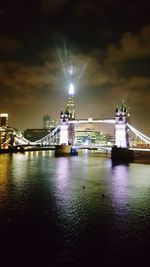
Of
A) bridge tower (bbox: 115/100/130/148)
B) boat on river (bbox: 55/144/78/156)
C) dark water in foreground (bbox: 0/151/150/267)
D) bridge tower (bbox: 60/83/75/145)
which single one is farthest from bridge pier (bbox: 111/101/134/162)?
dark water in foreground (bbox: 0/151/150/267)

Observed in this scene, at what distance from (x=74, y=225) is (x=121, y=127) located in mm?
72790

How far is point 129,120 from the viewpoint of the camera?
94562 millimetres

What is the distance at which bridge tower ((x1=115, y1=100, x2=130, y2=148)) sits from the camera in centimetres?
8731

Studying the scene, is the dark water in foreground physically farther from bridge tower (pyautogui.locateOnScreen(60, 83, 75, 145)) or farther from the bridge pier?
bridge tower (pyautogui.locateOnScreen(60, 83, 75, 145))

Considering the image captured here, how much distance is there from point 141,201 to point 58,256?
518 inches

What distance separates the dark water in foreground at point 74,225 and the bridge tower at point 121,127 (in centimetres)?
5593

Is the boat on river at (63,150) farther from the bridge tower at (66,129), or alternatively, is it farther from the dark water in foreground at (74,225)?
the dark water in foreground at (74,225)

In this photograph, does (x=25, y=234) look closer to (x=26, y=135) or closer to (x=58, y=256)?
(x=58, y=256)

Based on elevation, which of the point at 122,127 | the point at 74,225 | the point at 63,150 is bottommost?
the point at 74,225

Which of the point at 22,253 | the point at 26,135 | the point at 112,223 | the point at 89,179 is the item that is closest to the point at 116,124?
the point at 89,179

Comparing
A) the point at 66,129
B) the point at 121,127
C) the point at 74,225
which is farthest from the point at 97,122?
the point at 74,225

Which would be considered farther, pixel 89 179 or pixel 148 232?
pixel 89 179

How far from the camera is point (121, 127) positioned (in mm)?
89062

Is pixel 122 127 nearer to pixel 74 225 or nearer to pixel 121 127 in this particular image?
pixel 121 127
